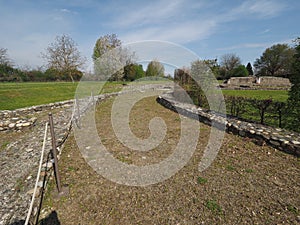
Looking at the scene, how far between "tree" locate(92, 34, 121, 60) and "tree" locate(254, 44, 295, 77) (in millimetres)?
35664

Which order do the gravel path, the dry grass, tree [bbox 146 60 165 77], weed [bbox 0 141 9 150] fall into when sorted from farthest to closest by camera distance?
1. tree [bbox 146 60 165 77]
2. weed [bbox 0 141 9 150]
3. the dry grass
4. the gravel path

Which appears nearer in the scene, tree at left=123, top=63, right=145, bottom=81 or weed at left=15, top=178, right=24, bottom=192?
weed at left=15, top=178, right=24, bottom=192

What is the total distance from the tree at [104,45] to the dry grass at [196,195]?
2846 cm

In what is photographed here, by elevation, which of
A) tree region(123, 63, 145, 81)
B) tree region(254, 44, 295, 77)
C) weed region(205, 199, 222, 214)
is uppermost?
tree region(254, 44, 295, 77)

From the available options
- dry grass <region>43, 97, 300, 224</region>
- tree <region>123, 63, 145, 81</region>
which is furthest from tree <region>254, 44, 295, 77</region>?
dry grass <region>43, 97, 300, 224</region>

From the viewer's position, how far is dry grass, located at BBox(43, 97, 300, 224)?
2223mm

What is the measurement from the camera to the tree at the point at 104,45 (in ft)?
94.0

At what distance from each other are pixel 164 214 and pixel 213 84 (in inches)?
300

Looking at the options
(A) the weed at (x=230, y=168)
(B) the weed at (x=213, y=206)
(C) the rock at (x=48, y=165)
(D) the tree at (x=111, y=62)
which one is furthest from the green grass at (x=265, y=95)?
(D) the tree at (x=111, y=62)

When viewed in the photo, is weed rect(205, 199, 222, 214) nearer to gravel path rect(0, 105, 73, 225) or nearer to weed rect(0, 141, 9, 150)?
gravel path rect(0, 105, 73, 225)

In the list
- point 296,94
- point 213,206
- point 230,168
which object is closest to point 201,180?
point 213,206

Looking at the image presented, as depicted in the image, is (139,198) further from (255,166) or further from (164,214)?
(255,166)

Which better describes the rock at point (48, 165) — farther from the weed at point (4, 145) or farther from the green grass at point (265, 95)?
the green grass at point (265, 95)

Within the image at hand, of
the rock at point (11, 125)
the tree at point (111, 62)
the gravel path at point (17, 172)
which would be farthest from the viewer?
the tree at point (111, 62)
